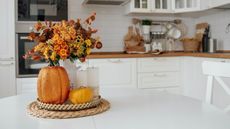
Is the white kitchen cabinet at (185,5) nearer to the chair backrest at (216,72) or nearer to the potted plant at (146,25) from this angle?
the potted plant at (146,25)

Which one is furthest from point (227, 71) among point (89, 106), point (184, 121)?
point (89, 106)

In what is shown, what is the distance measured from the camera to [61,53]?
3.31 feet

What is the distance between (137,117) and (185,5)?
115 inches

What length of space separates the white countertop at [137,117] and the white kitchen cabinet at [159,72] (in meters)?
1.93

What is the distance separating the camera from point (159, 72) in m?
3.28

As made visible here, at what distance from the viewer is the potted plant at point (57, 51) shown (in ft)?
3.34

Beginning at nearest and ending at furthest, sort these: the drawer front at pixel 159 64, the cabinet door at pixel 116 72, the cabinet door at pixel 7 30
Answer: the cabinet door at pixel 7 30 → the cabinet door at pixel 116 72 → the drawer front at pixel 159 64

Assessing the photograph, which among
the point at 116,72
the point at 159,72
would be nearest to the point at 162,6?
the point at 159,72


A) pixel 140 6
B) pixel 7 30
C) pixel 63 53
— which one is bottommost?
pixel 63 53

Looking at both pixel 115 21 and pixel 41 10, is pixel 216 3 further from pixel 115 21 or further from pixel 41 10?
pixel 41 10

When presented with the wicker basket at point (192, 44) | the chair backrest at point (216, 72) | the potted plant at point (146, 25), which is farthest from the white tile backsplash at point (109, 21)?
the chair backrest at point (216, 72)

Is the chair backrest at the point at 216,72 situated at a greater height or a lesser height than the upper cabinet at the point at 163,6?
lesser

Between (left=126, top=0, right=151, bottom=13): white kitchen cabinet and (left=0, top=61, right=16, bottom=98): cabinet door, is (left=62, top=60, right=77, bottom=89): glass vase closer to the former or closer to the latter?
(left=0, top=61, right=16, bottom=98): cabinet door

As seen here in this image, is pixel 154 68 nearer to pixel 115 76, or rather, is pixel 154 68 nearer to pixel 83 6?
pixel 115 76
